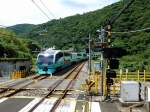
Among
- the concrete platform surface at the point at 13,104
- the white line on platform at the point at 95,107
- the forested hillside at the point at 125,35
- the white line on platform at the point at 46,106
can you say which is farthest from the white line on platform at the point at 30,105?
the forested hillside at the point at 125,35

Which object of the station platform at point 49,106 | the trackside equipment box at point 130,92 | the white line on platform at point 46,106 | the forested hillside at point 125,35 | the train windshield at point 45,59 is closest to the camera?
the white line on platform at point 46,106

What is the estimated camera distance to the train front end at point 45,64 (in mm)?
48844

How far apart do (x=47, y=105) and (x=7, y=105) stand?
2170mm

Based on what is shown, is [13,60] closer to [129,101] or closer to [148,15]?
[129,101]

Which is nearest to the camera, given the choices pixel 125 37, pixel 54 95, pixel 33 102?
pixel 33 102

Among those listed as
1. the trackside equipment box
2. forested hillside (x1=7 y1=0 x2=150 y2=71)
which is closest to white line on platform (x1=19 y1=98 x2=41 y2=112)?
the trackside equipment box

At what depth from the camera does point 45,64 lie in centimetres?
4881

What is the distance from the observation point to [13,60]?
157 ft

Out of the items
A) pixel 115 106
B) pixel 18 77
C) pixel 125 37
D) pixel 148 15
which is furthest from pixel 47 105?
pixel 148 15

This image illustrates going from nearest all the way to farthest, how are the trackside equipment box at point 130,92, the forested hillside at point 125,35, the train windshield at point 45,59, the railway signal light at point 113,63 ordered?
1. the trackside equipment box at point 130,92
2. the railway signal light at point 113,63
3. the train windshield at point 45,59
4. the forested hillside at point 125,35

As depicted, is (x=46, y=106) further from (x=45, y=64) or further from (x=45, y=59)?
(x=45, y=59)

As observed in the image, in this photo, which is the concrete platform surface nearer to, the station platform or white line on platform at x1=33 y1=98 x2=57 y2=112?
the station platform

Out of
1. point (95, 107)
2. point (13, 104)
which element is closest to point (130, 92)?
point (95, 107)

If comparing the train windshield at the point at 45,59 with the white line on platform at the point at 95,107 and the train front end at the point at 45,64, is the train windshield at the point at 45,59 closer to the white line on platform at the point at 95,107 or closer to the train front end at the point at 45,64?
the train front end at the point at 45,64
